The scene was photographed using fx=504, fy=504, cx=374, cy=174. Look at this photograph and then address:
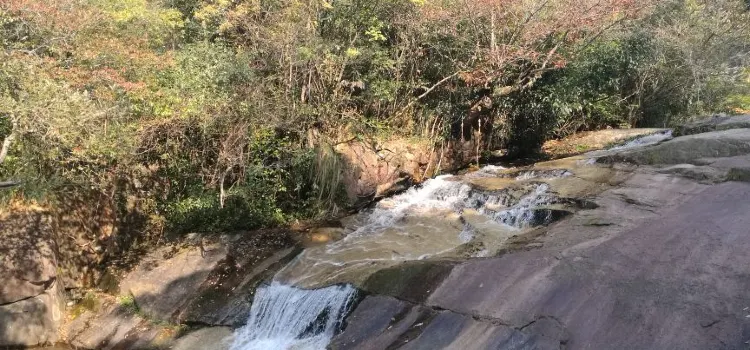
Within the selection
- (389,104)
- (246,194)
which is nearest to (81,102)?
(246,194)

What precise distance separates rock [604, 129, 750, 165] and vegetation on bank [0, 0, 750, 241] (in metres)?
3.35

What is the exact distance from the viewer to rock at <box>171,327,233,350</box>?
26.9 ft

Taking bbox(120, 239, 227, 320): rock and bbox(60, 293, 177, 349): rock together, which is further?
bbox(120, 239, 227, 320): rock

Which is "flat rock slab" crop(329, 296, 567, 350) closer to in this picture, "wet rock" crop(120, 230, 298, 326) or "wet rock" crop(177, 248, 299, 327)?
"wet rock" crop(177, 248, 299, 327)

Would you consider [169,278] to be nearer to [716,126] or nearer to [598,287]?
[598,287]

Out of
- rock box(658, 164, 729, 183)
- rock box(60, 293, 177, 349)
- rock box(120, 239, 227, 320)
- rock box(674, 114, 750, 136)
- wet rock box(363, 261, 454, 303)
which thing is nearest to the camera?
wet rock box(363, 261, 454, 303)

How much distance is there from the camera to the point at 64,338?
350 inches

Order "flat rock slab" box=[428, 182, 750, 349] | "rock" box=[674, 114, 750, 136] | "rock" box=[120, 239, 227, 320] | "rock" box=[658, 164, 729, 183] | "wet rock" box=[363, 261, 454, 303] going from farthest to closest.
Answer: "rock" box=[674, 114, 750, 136] → "rock" box=[658, 164, 729, 183] → "rock" box=[120, 239, 227, 320] → "wet rock" box=[363, 261, 454, 303] → "flat rock slab" box=[428, 182, 750, 349]

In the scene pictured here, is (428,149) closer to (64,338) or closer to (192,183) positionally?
(192,183)

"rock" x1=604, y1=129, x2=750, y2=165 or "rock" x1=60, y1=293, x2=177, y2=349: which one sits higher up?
"rock" x1=604, y1=129, x2=750, y2=165

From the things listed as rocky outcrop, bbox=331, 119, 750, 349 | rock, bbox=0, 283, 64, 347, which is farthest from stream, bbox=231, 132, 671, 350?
rock, bbox=0, 283, 64, 347

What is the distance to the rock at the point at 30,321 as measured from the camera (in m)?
8.43

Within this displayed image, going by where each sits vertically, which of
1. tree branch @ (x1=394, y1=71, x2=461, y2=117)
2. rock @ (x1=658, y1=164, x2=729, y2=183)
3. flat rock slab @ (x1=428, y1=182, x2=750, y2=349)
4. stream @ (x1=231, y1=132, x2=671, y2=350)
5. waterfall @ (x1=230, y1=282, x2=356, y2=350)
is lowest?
waterfall @ (x1=230, y1=282, x2=356, y2=350)

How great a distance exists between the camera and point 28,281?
875cm
